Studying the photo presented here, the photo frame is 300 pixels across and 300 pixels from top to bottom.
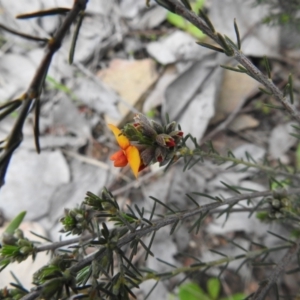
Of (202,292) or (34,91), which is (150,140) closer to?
(34,91)

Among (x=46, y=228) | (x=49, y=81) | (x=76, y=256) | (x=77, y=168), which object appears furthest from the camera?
(x=49, y=81)

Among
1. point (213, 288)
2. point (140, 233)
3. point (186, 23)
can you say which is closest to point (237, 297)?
point (213, 288)

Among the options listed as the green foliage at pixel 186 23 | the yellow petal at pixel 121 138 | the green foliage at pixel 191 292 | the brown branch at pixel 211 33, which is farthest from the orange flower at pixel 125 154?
the green foliage at pixel 186 23

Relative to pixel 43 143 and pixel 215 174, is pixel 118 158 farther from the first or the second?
pixel 43 143

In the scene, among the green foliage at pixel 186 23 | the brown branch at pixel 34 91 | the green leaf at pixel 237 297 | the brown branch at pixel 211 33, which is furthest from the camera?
the green foliage at pixel 186 23

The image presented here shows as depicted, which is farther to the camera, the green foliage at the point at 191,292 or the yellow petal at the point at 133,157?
the green foliage at the point at 191,292

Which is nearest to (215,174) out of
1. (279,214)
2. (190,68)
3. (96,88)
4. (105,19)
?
(190,68)

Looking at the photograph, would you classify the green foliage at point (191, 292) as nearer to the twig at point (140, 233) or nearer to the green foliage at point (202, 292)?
the green foliage at point (202, 292)
